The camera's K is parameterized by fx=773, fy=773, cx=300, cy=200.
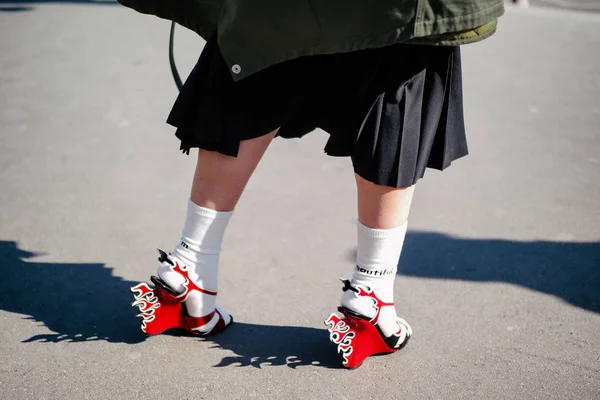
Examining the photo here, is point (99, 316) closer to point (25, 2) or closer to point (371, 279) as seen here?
point (371, 279)

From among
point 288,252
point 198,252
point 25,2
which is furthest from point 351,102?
point 25,2

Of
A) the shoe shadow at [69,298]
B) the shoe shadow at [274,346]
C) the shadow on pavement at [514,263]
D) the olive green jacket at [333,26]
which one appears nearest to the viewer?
the olive green jacket at [333,26]

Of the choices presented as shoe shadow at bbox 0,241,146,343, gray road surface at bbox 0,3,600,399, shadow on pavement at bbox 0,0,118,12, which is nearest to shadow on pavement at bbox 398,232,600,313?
gray road surface at bbox 0,3,600,399

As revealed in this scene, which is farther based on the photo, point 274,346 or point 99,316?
point 99,316

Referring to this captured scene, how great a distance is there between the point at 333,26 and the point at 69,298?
1.27m

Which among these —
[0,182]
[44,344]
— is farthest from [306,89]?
[0,182]

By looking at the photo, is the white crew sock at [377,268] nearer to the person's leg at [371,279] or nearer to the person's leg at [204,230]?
the person's leg at [371,279]

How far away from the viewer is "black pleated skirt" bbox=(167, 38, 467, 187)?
1958mm

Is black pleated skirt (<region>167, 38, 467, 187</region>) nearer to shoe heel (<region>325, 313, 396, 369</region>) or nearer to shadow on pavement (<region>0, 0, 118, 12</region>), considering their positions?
shoe heel (<region>325, 313, 396, 369</region>)

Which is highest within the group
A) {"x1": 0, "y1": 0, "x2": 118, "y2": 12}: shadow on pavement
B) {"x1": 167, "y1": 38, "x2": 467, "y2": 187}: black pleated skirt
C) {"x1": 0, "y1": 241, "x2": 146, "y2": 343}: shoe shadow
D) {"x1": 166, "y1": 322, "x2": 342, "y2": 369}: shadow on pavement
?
{"x1": 167, "y1": 38, "x2": 467, "y2": 187}: black pleated skirt

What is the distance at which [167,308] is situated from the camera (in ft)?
7.20

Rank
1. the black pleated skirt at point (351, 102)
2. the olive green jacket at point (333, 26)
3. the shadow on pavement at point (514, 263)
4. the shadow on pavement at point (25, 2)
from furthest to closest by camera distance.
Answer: the shadow on pavement at point (25, 2) → the shadow on pavement at point (514, 263) → the black pleated skirt at point (351, 102) → the olive green jacket at point (333, 26)

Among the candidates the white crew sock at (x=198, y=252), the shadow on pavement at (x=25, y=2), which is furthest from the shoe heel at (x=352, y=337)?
the shadow on pavement at (x=25, y=2)

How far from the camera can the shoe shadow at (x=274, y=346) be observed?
220cm
